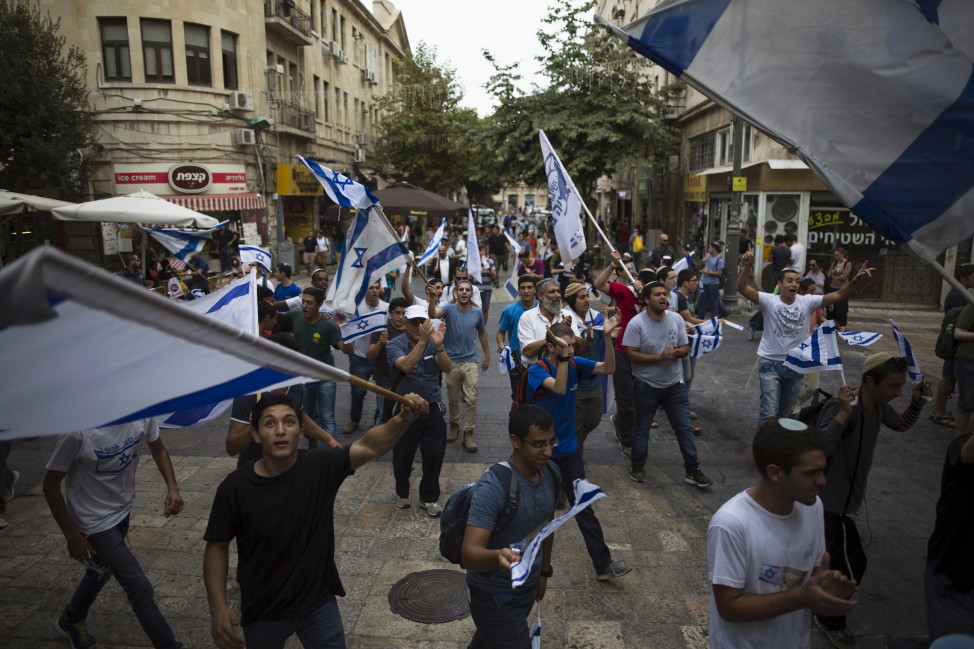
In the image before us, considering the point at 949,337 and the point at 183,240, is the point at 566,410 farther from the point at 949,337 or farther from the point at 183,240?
the point at 183,240

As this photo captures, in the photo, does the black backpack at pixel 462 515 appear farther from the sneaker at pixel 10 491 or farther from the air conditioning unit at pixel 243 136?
the air conditioning unit at pixel 243 136

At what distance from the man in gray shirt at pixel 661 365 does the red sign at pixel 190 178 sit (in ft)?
65.8

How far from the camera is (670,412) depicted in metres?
6.76

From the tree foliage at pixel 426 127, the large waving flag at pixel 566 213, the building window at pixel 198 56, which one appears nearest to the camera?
the large waving flag at pixel 566 213

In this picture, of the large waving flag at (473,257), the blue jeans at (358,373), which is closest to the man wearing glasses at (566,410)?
the blue jeans at (358,373)

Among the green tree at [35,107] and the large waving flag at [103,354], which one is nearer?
the large waving flag at [103,354]

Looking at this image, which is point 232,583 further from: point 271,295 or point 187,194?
point 187,194

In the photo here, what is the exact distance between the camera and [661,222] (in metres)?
36.6

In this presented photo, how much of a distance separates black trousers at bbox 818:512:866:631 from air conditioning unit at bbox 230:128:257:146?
23.0 metres

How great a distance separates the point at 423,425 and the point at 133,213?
982 cm

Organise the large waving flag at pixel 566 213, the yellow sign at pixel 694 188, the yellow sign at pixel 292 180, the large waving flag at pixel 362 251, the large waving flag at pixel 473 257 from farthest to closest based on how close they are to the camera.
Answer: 1. the yellow sign at pixel 292 180
2. the yellow sign at pixel 694 188
3. the large waving flag at pixel 473 257
4. the large waving flag at pixel 566 213
5. the large waving flag at pixel 362 251

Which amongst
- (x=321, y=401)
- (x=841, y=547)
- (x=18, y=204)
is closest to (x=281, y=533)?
(x=841, y=547)

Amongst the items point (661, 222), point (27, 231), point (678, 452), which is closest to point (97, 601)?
point (678, 452)

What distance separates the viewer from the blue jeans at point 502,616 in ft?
10.5
